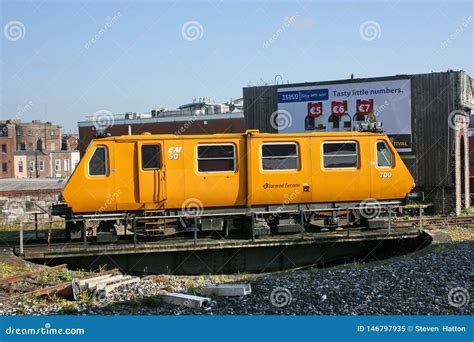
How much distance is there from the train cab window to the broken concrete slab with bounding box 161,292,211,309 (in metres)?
8.30

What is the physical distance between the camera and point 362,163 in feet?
51.6

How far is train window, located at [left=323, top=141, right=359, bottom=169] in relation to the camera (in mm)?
15555

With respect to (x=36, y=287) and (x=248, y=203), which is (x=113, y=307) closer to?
(x=36, y=287)

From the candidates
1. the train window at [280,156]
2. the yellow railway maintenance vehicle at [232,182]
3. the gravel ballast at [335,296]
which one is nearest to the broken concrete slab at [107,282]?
the gravel ballast at [335,296]

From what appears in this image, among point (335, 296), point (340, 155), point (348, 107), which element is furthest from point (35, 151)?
point (335, 296)

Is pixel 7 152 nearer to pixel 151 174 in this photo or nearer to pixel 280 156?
pixel 151 174

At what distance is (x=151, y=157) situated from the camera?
1474cm

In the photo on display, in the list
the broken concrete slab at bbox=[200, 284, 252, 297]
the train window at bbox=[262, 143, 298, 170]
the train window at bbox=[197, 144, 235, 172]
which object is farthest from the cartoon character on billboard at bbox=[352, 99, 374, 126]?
the broken concrete slab at bbox=[200, 284, 252, 297]

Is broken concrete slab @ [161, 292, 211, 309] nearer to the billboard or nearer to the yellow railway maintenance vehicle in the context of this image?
the yellow railway maintenance vehicle

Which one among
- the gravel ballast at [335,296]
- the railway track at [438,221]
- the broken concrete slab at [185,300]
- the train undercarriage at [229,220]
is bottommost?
the gravel ballast at [335,296]

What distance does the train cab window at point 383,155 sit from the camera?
1595 centimetres

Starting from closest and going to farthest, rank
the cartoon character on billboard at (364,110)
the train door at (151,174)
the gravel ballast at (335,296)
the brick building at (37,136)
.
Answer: the gravel ballast at (335,296), the train door at (151,174), the cartoon character on billboard at (364,110), the brick building at (37,136)

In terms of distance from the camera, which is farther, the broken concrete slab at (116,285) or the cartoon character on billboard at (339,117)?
the cartoon character on billboard at (339,117)

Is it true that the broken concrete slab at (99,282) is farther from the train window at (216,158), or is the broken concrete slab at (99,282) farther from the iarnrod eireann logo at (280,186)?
the iarnrod eireann logo at (280,186)
